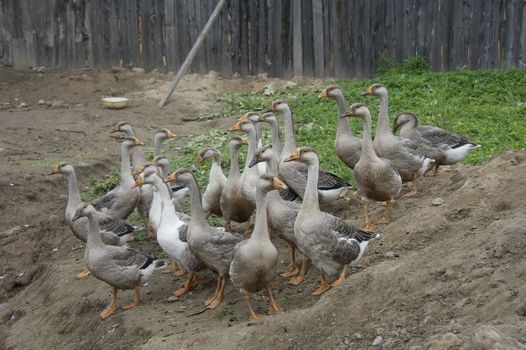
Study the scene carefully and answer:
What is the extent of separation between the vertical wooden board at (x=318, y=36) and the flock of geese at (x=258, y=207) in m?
6.72

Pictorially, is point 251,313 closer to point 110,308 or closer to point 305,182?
point 110,308

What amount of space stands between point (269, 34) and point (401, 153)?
872 centimetres

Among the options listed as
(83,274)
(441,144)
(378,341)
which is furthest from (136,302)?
(441,144)

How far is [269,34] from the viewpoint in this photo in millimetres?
18203

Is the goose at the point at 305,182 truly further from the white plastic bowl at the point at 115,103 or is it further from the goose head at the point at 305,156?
the white plastic bowl at the point at 115,103

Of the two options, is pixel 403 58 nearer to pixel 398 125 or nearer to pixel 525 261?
pixel 398 125

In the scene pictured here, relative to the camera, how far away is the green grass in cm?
1197

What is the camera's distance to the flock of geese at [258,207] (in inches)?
311

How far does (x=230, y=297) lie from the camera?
8617 mm

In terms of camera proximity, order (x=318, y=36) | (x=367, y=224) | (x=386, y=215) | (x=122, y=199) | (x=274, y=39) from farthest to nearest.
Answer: (x=274, y=39)
(x=318, y=36)
(x=122, y=199)
(x=386, y=215)
(x=367, y=224)

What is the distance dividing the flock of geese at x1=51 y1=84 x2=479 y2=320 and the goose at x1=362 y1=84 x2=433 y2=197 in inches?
0.5

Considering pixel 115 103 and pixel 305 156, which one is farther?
pixel 115 103

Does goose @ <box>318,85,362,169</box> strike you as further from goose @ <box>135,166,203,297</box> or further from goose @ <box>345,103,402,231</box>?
goose @ <box>135,166,203,297</box>

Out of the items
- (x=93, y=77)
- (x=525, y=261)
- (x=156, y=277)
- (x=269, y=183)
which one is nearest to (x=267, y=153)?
(x=269, y=183)
